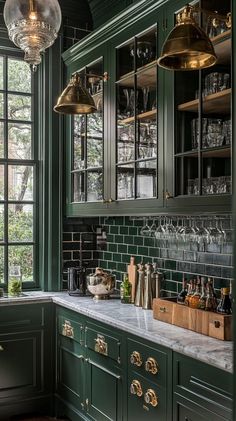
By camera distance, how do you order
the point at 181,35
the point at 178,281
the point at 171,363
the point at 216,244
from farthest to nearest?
the point at 178,281
the point at 216,244
the point at 171,363
the point at 181,35

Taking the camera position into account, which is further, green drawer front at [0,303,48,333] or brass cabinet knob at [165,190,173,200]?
green drawer front at [0,303,48,333]

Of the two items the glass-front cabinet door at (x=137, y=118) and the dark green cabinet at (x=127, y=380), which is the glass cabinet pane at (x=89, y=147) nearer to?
the glass-front cabinet door at (x=137, y=118)

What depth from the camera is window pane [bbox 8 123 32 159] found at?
4719mm

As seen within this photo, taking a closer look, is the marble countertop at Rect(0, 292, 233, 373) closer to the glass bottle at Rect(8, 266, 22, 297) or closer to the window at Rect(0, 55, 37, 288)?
the glass bottle at Rect(8, 266, 22, 297)

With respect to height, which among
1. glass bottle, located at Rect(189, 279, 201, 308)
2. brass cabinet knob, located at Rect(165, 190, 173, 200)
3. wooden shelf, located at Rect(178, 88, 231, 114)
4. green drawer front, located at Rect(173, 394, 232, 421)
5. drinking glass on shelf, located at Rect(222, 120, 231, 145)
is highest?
wooden shelf, located at Rect(178, 88, 231, 114)

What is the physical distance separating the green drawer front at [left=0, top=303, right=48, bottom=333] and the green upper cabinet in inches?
34.7

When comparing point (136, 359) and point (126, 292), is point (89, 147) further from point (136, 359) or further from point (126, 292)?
point (136, 359)

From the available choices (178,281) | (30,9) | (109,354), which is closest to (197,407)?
(109,354)

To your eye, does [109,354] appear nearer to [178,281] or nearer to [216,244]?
[178,281]

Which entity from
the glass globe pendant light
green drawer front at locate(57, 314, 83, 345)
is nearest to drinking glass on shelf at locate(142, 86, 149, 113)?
the glass globe pendant light

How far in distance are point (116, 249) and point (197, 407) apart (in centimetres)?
221

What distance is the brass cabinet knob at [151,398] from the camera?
9.47 ft

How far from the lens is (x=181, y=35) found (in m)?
2.17

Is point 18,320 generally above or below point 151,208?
below
